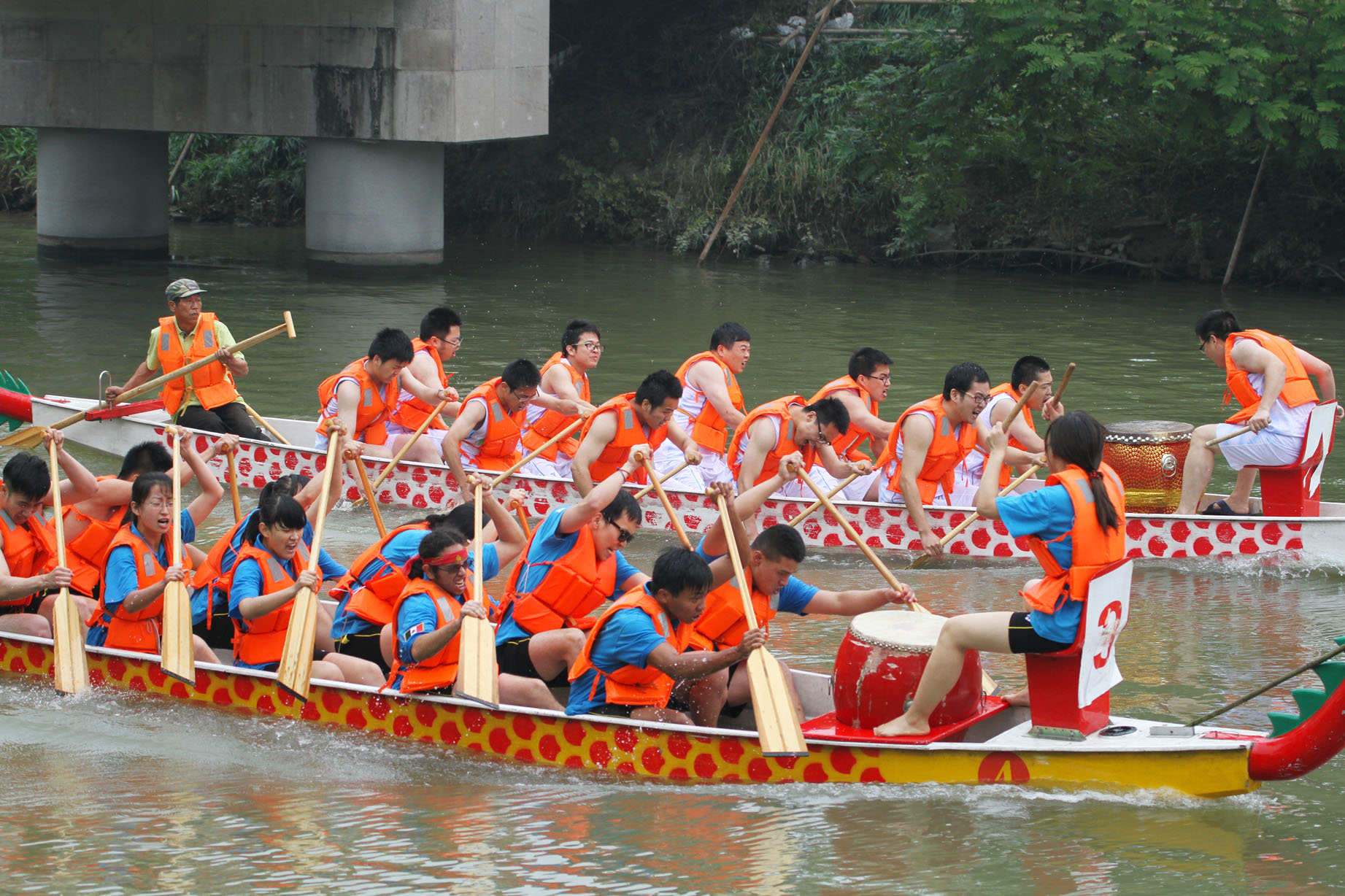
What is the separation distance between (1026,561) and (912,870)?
4373mm

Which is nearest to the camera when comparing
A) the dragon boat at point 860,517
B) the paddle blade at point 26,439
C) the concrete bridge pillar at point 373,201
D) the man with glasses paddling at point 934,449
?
the paddle blade at point 26,439

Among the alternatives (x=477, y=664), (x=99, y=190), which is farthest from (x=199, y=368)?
(x=99, y=190)

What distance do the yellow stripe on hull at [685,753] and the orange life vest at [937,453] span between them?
3.47 meters

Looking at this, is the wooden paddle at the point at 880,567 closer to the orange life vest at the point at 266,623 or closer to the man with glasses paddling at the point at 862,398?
the man with glasses paddling at the point at 862,398

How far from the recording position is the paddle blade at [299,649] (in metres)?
6.64

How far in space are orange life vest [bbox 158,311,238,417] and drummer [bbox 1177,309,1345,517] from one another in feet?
21.6

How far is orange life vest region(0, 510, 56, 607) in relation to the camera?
24.5ft

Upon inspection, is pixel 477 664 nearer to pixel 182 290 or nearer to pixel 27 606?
pixel 27 606

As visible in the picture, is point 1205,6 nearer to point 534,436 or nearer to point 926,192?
point 926,192

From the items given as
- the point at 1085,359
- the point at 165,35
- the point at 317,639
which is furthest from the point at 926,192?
the point at 317,639

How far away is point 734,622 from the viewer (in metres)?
6.65

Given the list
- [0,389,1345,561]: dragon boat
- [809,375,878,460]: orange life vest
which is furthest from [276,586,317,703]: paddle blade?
[809,375,878,460]: orange life vest

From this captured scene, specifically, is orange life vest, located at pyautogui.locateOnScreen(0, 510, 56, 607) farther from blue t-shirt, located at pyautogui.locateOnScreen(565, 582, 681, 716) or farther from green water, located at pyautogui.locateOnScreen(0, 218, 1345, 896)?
blue t-shirt, located at pyautogui.locateOnScreen(565, 582, 681, 716)

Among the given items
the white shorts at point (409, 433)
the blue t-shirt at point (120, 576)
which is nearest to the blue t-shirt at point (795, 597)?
the blue t-shirt at point (120, 576)
